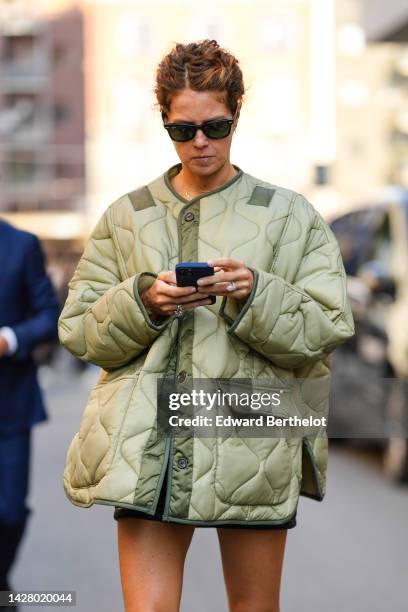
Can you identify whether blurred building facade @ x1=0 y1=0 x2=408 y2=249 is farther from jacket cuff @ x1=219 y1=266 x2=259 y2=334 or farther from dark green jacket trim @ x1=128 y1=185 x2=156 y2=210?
jacket cuff @ x1=219 y1=266 x2=259 y2=334

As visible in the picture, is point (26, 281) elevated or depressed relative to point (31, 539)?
elevated

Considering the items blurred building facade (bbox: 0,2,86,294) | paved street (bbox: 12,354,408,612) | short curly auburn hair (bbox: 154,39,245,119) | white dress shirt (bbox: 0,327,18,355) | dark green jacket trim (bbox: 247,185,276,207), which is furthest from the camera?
blurred building facade (bbox: 0,2,86,294)

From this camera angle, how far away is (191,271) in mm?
3018

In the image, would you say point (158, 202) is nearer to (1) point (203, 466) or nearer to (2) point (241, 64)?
(2) point (241, 64)

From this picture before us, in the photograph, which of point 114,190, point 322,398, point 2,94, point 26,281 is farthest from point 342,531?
point 2,94

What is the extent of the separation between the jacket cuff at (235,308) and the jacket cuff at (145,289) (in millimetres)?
137

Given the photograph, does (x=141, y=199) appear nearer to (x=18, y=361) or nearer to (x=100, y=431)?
(x=100, y=431)

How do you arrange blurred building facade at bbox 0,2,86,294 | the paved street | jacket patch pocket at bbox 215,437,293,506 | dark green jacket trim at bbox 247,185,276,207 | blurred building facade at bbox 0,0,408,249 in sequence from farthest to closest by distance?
blurred building facade at bbox 0,2,86,294 → blurred building facade at bbox 0,0,408,249 → the paved street → dark green jacket trim at bbox 247,185,276,207 → jacket patch pocket at bbox 215,437,293,506

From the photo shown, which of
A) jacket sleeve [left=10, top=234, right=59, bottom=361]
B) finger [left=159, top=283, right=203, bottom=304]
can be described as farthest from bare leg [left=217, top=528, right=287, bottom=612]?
jacket sleeve [left=10, top=234, right=59, bottom=361]

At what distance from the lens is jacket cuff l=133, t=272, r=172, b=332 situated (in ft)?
10.4

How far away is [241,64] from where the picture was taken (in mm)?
3418

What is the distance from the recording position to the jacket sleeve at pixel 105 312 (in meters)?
3.20

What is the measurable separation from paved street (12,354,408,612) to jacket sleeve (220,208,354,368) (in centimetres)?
262

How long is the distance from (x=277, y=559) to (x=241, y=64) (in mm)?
1261
